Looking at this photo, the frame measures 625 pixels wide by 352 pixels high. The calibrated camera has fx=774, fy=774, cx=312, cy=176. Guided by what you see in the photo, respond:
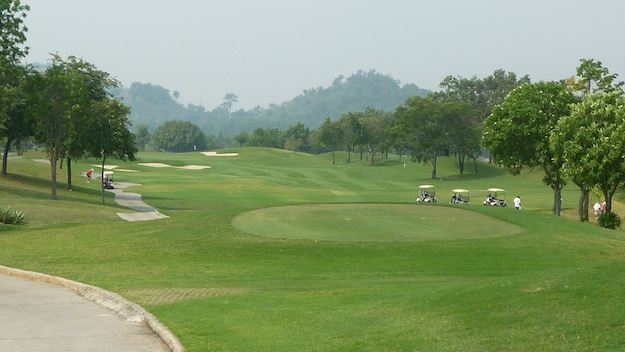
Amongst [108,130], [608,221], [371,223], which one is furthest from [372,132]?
[371,223]

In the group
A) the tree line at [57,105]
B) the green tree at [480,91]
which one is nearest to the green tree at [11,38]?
the tree line at [57,105]

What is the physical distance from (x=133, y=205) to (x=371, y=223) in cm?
3271

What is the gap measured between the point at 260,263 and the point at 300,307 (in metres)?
7.81

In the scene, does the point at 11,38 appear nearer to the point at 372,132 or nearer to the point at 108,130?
the point at 108,130

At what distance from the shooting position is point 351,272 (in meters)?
22.2

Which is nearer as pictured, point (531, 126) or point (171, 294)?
point (171, 294)

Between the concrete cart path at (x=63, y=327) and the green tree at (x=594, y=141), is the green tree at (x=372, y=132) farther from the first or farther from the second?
the concrete cart path at (x=63, y=327)

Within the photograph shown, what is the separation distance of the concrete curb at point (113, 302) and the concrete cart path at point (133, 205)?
23.6 metres

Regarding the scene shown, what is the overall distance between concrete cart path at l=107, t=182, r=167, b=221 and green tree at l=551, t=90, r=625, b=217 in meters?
24.8

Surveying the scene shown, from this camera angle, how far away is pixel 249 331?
43.9ft

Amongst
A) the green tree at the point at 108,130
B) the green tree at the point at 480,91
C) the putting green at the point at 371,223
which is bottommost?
the putting green at the point at 371,223

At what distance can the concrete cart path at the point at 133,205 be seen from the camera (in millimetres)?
47188

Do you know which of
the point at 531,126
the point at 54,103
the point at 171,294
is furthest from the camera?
the point at 531,126

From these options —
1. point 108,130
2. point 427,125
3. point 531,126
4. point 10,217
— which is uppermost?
point 427,125
